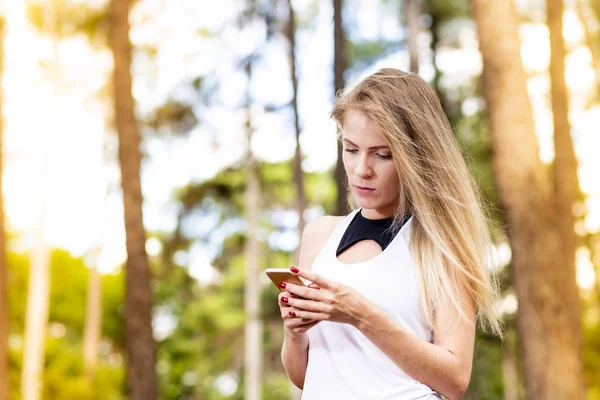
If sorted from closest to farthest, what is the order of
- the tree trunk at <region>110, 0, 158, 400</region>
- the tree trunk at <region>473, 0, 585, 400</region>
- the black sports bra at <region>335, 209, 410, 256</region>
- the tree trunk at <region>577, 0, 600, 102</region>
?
the black sports bra at <region>335, 209, 410, 256</region>, the tree trunk at <region>473, 0, 585, 400</region>, the tree trunk at <region>110, 0, 158, 400</region>, the tree trunk at <region>577, 0, 600, 102</region>

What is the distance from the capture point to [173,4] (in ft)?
71.5

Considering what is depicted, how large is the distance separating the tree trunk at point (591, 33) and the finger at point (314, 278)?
51.2 feet

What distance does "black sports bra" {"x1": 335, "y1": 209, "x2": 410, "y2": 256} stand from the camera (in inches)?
93.3

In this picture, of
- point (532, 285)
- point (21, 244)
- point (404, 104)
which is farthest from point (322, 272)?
point (21, 244)

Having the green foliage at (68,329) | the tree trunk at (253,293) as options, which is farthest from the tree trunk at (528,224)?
the tree trunk at (253,293)

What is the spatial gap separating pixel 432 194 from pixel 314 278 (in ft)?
1.59

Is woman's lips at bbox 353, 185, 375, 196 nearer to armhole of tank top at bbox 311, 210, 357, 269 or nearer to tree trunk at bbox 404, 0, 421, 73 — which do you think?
armhole of tank top at bbox 311, 210, 357, 269

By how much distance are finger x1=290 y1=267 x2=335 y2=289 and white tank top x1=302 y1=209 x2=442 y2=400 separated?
23 cm

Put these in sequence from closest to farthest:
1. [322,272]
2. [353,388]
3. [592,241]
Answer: [353,388] < [322,272] < [592,241]

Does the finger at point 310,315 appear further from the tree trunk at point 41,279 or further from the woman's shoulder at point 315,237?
the tree trunk at point 41,279

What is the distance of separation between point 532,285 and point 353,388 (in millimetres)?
4735

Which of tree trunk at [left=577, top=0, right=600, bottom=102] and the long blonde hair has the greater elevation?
tree trunk at [left=577, top=0, right=600, bottom=102]

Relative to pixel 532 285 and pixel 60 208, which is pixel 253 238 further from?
pixel 532 285

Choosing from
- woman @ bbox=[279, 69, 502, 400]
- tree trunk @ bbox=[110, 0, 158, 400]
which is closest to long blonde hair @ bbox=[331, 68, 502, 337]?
woman @ bbox=[279, 69, 502, 400]
